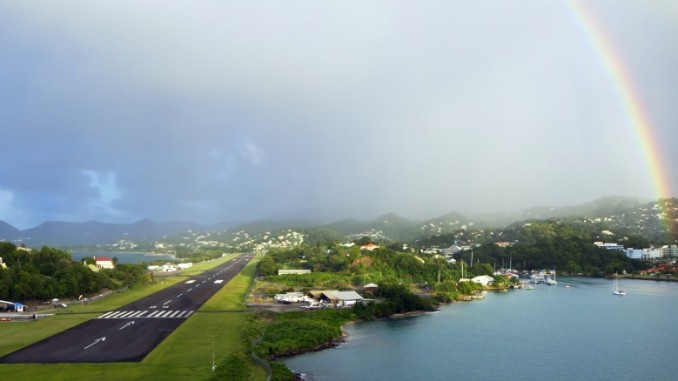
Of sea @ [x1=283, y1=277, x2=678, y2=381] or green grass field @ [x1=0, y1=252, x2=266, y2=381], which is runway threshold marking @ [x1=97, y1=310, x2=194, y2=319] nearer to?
green grass field @ [x1=0, y1=252, x2=266, y2=381]

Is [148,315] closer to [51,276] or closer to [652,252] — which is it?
[51,276]

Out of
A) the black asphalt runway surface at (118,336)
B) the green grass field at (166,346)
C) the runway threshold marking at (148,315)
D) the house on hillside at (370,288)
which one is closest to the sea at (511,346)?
the green grass field at (166,346)

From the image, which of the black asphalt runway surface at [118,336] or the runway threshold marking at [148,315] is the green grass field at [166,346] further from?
the runway threshold marking at [148,315]

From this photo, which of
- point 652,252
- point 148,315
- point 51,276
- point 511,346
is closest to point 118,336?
point 148,315

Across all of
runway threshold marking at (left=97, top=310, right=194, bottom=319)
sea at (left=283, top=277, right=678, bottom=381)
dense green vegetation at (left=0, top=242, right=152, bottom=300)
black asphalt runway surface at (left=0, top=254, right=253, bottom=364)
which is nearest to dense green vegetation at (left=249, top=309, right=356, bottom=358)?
sea at (left=283, top=277, right=678, bottom=381)

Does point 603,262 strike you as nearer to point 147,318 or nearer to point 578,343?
point 578,343

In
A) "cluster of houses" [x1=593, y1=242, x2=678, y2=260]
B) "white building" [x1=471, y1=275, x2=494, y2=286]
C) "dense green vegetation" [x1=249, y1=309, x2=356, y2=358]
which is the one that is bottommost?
"white building" [x1=471, y1=275, x2=494, y2=286]
